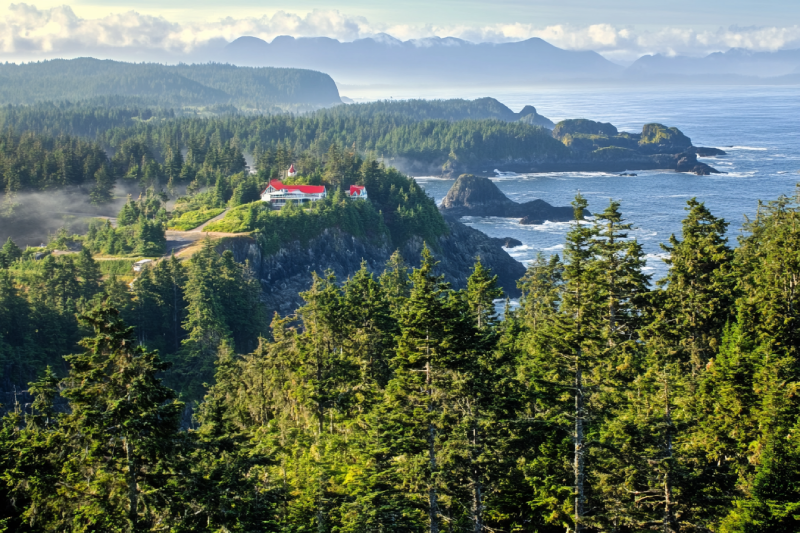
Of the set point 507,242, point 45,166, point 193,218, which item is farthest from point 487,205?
point 45,166

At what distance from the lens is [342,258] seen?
11050 centimetres

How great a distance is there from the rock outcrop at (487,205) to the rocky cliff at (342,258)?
26.3 m

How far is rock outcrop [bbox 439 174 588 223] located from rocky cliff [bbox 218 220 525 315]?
86.1 feet

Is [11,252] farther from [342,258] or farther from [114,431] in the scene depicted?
[114,431]

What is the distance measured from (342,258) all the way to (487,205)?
2294 inches

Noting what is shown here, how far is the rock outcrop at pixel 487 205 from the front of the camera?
148750 millimetres

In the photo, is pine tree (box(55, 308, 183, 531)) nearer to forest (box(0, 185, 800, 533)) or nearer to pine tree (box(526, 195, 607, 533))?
forest (box(0, 185, 800, 533))

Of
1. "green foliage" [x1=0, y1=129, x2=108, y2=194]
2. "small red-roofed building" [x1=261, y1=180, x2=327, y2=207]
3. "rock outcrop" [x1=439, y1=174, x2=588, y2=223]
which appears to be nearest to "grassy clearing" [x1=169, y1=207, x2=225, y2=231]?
"small red-roofed building" [x1=261, y1=180, x2=327, y2=207]

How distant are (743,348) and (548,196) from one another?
473 ft

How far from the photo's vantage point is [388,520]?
2464 cm

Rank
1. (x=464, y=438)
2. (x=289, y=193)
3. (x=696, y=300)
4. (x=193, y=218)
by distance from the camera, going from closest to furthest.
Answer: (x=464, y=438) < (x=696, y=300) < (x=193, y=218) < (x=289, y=193)

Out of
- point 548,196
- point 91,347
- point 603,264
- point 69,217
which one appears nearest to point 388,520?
point 91,347

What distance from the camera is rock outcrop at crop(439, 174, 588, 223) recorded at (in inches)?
5856

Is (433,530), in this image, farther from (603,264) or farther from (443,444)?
(603,264)
